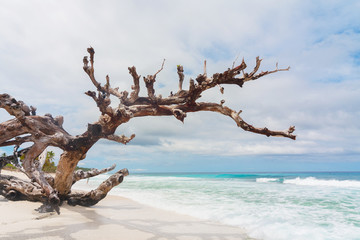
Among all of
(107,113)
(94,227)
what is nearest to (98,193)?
(94,227)

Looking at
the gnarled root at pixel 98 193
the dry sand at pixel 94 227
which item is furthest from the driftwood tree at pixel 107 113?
the gnarled root at pixel 98 193

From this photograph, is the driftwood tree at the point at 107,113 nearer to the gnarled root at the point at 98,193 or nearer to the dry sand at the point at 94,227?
the dry sand at the point at 94,227

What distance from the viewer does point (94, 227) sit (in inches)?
205

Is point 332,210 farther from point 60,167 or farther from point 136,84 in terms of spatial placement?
point 60,167

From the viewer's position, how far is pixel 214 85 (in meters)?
5.36

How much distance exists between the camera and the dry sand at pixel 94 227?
4559 mm

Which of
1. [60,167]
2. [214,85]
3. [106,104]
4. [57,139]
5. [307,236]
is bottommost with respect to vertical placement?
[307,236]

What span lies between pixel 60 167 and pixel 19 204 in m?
2.08

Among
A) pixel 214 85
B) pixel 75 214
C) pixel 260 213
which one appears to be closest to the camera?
pixel 214 85

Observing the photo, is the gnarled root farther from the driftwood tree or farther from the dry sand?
the driftwood tree

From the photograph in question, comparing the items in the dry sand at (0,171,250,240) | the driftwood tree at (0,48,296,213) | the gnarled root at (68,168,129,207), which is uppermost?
the driftwood tree at (0,48,296,213)

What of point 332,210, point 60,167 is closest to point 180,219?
point 60,167

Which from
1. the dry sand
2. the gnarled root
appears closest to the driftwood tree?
the dry sand

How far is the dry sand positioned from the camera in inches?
179
